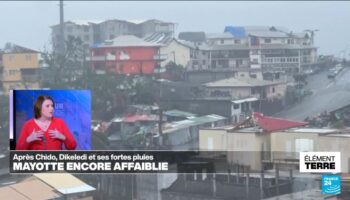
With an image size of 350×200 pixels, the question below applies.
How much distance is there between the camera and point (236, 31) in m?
3.88

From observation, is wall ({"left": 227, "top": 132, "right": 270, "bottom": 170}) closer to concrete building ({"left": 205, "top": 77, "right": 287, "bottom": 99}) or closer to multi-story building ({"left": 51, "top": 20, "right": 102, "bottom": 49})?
concrete building ({"left": 205, "top": 77, "right": 287, "bottom": 99})

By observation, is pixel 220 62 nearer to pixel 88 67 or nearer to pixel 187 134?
pixel 187 134

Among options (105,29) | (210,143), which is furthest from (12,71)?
(210,143)

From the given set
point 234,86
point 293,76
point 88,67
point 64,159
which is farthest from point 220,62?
point 64,159

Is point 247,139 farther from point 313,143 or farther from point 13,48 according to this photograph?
point 13,48

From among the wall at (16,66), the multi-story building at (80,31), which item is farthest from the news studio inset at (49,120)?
the multi-story building at (80,31)

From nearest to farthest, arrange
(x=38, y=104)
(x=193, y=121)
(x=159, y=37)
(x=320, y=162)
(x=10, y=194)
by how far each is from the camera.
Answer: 1. (x=10, y=194)
2. (x=320, y=162)
3. (x=38, y=104)
4. (x=193, y=121)
5. (x=159, y=37)

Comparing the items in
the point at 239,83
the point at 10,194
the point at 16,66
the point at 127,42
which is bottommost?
the point at 10,194

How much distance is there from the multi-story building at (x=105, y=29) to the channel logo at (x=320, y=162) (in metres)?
1.02

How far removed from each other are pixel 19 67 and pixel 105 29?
522mm

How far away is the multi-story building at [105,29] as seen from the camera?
150 inches

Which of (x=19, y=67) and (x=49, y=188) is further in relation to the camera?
(x=19, y=67)

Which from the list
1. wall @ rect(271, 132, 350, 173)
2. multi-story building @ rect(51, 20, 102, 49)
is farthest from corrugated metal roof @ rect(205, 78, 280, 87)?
multi-story building @ rect(51, 20, 102, 49)

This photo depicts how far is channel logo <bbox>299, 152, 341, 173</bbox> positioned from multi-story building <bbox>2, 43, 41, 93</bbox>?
1488 mm
